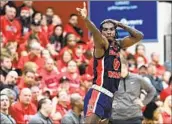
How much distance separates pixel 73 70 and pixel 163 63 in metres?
4.73

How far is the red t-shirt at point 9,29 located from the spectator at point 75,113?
4358mm

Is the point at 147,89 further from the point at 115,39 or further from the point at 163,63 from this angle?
the point at 163,63

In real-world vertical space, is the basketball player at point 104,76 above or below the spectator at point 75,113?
above

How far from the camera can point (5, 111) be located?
466 inches

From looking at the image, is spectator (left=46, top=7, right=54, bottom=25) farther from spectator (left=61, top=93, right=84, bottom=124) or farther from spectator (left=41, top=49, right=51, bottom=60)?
spectator (left=61, top=93, right=84, bottom=124)

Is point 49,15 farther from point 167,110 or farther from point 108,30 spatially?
point 108,30

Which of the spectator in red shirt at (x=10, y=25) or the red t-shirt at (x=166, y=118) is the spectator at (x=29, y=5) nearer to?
the spectator in red shirt at (x=10, y=25)

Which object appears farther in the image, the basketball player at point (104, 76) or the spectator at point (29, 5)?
the spectator at point (29, 5)

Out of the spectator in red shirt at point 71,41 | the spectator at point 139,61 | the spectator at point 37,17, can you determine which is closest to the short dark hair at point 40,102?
the spectator in red shirt at point 71,41

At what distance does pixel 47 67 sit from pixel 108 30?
5627mm

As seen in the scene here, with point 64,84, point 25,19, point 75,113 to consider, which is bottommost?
point 75,113

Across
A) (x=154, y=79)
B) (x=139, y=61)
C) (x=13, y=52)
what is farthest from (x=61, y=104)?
(x=139, y=61)

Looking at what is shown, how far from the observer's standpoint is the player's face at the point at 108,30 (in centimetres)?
939

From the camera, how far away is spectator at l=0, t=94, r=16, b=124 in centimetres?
1159
